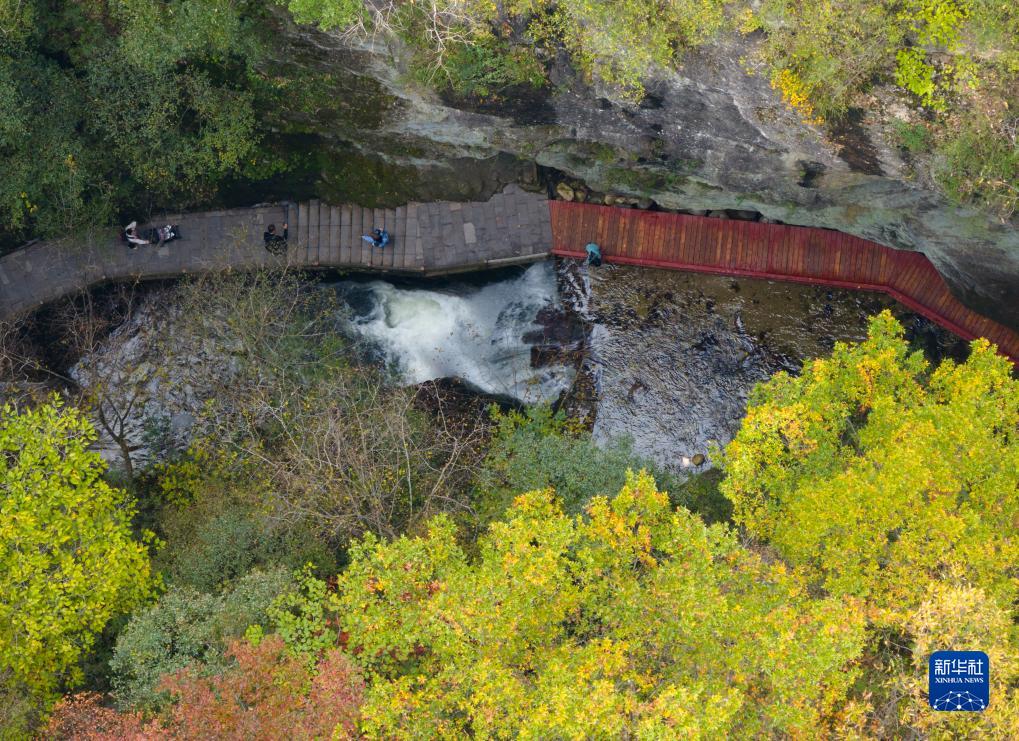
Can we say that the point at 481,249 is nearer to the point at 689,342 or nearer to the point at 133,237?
the point at 689,342

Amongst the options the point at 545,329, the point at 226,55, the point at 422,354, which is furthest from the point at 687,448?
the point at 226,55

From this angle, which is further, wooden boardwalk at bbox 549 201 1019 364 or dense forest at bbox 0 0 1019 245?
wooden boardwalk at bbox 549 201 1019 364

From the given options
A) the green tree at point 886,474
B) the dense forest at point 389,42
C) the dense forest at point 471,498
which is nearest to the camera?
the dense forest at point 471,498

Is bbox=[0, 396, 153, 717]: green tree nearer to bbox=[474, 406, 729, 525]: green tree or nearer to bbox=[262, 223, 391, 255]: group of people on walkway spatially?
bbox=[474, 406, 729, 525]: green tree

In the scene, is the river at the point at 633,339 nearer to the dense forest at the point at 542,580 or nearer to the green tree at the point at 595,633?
the dense forest at the point at 542,580

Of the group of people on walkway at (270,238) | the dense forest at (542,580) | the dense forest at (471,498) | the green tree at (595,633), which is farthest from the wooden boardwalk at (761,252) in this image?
the green tree at (595,633)

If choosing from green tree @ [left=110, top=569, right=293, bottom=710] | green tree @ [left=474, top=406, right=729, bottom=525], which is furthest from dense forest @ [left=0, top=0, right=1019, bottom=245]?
green tree @ [left=110, top=569, right=293, bottom=710]
